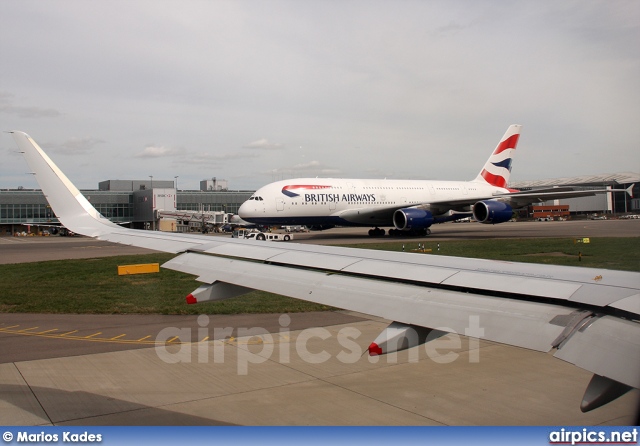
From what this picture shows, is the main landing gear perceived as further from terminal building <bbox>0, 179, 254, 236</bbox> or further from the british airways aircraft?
terminal building <bbox>0, 179, 254, 236</bbox>

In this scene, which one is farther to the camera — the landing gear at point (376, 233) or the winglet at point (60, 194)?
the landing gear at point (376, 233)

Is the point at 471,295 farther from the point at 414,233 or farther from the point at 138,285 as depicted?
the point at 414,233

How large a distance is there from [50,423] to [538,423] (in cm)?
511

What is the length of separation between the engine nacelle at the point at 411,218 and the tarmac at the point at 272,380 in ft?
86.7

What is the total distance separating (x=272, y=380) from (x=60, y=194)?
401 cm

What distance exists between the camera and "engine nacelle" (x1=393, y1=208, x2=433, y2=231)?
36312mm

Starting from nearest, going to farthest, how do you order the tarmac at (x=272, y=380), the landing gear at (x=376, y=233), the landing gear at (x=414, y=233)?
the tarmac at (x=272, y=380) < the landing gear at (x=414, y=233) < the landing gear at (x=376, y=233)

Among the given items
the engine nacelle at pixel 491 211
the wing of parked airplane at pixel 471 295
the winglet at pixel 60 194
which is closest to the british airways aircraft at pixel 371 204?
the engine nacelle at pixel 491 211

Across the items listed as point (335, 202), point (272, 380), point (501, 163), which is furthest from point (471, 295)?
point (501, 163)

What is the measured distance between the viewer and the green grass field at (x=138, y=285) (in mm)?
12695

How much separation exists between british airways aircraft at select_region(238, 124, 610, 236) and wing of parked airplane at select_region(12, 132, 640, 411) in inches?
Result: 1199

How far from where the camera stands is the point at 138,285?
55.1ft

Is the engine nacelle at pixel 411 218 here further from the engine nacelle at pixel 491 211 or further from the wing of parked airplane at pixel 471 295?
the wing of parked airplane at pixel 471 295

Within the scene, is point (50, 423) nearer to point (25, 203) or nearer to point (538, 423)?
point (538, 423)
